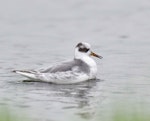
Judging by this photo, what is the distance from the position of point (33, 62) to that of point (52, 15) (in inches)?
266

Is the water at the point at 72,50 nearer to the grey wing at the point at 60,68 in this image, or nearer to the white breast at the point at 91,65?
the white breast at the point at 91,65

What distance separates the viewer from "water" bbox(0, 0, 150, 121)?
49.7ft

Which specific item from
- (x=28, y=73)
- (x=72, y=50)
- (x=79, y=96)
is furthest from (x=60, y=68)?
(x=72, y=50)

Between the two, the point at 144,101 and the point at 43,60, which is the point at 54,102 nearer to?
the point at 144,101

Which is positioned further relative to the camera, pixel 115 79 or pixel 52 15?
pixel 52 15

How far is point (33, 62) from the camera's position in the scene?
1984 cm

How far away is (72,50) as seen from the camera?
71.8ft

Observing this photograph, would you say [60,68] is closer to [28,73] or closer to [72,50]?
[28,73]

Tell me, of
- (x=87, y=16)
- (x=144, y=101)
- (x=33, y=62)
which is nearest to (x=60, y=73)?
(x=33, y=62)

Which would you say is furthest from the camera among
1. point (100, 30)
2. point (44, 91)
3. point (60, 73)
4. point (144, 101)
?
point (100, 30)

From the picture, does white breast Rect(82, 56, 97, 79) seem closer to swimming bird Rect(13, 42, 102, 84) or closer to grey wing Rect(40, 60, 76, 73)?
swimming bird Rect(13, 42, 102, 84)

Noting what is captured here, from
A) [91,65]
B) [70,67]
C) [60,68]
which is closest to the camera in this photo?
[60,68]

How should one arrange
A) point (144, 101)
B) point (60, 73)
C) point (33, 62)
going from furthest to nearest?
1. point (33, 62)
2. point (60, 73)
3. point (144, 101)

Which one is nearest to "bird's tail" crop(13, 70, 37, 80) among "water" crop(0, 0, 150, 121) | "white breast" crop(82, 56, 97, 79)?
"water" crop(0, 0, 150, 121)
